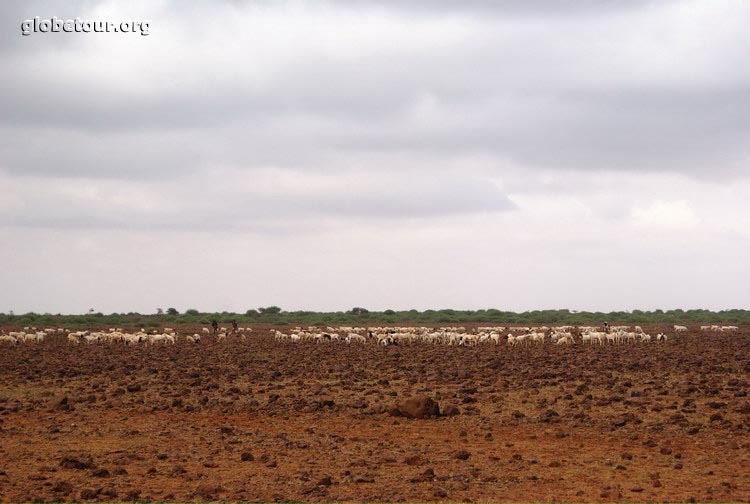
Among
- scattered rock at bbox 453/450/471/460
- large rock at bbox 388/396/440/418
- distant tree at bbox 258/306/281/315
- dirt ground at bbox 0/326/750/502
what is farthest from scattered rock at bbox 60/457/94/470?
distant tree at bbox 258/306/281/315

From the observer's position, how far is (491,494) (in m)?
12.8

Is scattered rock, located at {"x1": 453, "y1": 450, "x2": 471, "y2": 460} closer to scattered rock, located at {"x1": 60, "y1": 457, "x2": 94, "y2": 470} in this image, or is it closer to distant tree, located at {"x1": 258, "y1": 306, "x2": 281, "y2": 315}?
scattered rock, located at {"x1": 60, "y1": 457, "x2": 94, "y2": 470}

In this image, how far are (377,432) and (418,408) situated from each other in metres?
1.73

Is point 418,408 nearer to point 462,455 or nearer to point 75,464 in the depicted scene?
point 462,455

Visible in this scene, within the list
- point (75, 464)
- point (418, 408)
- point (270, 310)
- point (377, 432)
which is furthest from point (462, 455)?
point (270, 310)

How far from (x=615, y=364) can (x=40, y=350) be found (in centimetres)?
2883

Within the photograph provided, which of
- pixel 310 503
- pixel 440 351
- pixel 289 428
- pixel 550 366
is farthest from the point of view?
pixel 440 351

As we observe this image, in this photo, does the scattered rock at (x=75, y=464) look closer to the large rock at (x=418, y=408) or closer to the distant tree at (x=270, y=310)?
the large rock at (x=418, y=408)

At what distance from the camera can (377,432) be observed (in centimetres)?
1830

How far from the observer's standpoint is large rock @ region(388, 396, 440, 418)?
19719 millimetres

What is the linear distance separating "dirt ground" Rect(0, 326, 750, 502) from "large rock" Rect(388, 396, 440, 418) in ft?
0.80

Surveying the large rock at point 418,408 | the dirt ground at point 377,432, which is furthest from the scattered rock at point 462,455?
the large rock at point 418,408

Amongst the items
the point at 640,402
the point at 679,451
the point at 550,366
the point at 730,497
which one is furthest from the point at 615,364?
the point at 730,497

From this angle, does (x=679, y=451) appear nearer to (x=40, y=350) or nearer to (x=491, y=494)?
(x=491, y=494)
